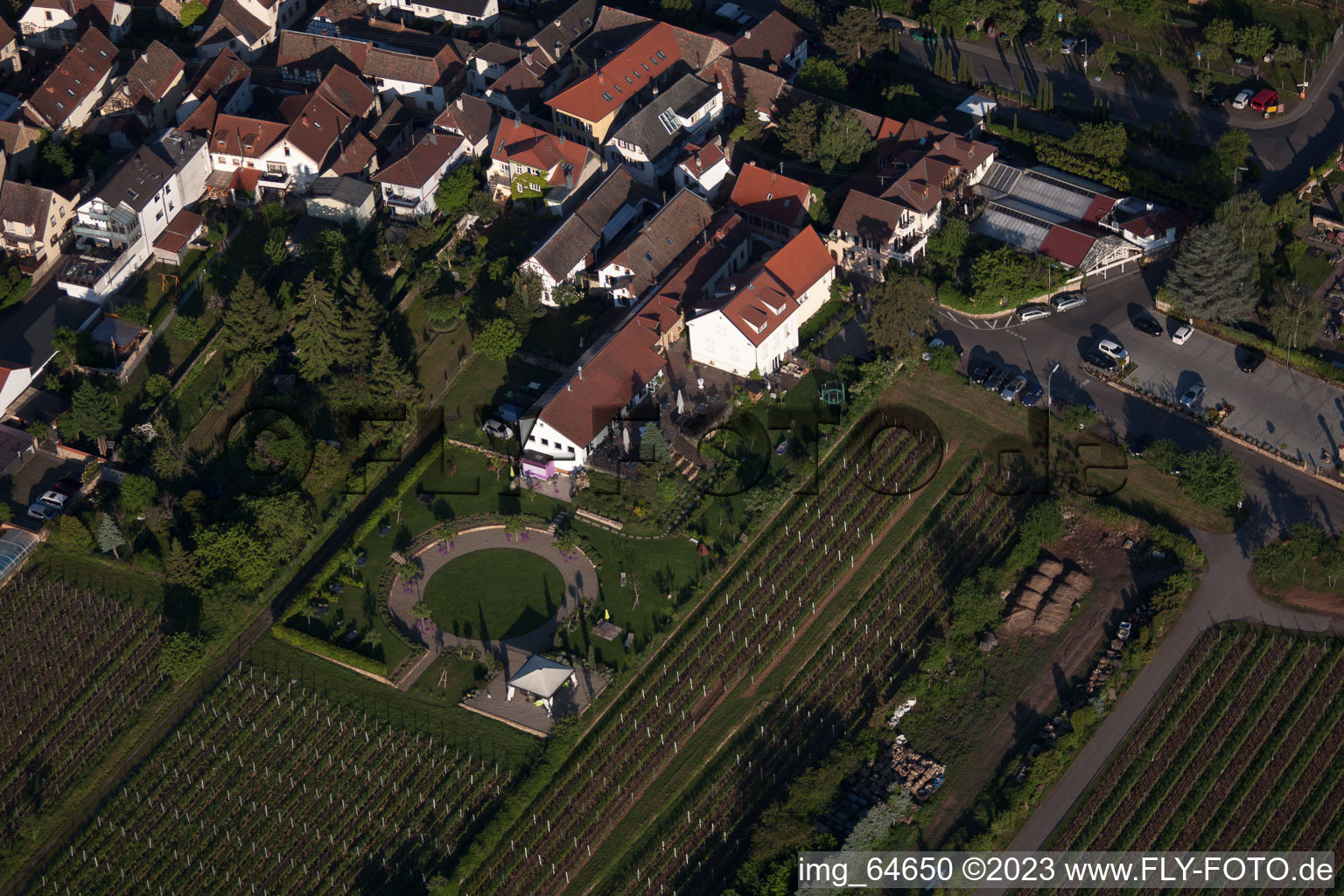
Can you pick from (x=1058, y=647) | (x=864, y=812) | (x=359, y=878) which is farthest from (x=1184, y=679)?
(x=359, y=878)

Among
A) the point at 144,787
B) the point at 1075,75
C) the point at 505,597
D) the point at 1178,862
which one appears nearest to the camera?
the point at 1178,862

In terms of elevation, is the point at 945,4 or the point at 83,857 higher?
the point at 945,4

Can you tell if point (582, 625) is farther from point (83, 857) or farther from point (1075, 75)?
point (1075, 75)

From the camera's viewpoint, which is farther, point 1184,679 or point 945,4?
point 945,4

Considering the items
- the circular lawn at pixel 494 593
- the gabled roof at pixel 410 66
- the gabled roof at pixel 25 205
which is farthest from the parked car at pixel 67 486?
the gabled roof at pixel 410 66

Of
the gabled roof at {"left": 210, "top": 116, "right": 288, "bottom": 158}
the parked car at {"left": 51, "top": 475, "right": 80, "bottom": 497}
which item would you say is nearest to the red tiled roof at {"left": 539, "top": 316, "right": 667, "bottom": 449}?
the parked car at {"left": 51, "top": 475, "right": 80, "bottom": 497}

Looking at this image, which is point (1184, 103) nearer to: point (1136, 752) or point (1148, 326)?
point (1148, 326)

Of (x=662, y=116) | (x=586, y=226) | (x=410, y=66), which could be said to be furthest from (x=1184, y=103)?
(x=410, y=66)
